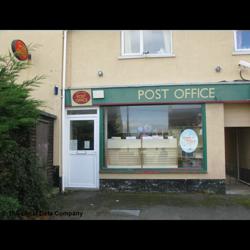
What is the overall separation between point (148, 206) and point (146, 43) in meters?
4.83

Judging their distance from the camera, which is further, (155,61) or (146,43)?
(146,43)

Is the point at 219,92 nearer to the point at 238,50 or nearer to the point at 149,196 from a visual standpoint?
the point at 238,50

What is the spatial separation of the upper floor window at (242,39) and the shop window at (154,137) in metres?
2.08

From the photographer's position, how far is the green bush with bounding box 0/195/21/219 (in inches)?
240

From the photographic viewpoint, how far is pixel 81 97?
10.6 m

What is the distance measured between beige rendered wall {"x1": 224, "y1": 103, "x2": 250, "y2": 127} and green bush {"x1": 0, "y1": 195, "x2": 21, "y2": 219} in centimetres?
638

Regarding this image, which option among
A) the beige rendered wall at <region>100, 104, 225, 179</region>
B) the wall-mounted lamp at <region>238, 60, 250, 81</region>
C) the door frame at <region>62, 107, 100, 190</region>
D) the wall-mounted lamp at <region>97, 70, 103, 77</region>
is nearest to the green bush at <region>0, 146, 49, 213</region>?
the door frame at <region>62, 107, 100, 190</region>

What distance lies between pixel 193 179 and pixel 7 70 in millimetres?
5847

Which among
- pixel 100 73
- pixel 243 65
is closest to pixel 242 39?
pixel 243 65

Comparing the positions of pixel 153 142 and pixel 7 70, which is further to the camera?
pixel 153 142

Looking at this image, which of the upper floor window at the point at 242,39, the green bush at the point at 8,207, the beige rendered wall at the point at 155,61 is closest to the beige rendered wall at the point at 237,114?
the beige rendered wall at the point at 155,61

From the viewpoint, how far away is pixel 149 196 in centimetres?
957

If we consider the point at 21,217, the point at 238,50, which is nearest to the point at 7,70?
the point at 21,217

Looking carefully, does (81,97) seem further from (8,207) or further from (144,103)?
(8,207)
